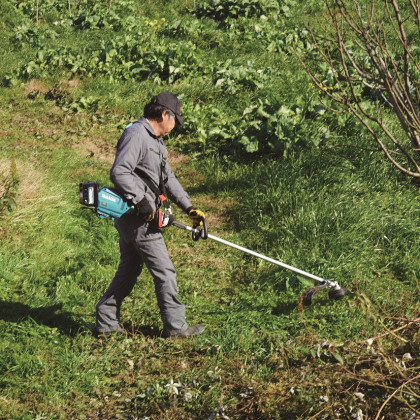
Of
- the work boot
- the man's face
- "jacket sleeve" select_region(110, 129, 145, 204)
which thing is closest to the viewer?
"jacket sleeve" select_region(110, 129, 145, 204)

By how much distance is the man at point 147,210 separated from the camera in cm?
402

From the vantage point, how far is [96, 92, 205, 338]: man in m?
4.02

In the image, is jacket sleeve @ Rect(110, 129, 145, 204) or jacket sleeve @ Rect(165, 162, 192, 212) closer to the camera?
jacket sleeve @ Rect(110, 129, 145, 204)

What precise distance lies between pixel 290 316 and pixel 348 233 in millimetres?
1257

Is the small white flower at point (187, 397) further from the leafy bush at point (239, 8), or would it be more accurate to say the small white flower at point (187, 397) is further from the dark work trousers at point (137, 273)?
the leafy bush at point (239, 8)

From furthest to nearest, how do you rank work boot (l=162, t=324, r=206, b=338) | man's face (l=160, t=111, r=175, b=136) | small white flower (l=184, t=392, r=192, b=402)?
work boot (l=162, t=324, r=206, b=338)
man's face (l=160, t=111, r=175, b=136)
small white flower (l=184, t=392, r=192, b=402)

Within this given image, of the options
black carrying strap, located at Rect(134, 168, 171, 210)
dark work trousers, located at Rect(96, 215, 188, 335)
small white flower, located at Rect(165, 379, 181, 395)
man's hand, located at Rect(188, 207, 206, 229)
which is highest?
black carrying strap, located at Rect(134, 168, 171, 210)

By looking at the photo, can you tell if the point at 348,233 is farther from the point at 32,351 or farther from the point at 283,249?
the point at 32,351

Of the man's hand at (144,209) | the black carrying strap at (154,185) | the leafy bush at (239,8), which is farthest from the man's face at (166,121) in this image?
the leafy bush at (239,8)

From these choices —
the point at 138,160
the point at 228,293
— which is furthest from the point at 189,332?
the point at 138,160

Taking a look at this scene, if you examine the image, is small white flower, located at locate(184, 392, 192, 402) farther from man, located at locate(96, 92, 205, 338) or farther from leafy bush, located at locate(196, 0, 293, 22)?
leafy bush, located at locate(196, 0, 293, 22)

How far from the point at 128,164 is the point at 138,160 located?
156 mm

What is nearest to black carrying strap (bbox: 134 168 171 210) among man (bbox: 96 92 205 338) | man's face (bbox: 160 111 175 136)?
man (bbox: 96 92 205 338)

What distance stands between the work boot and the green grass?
0.06 m
